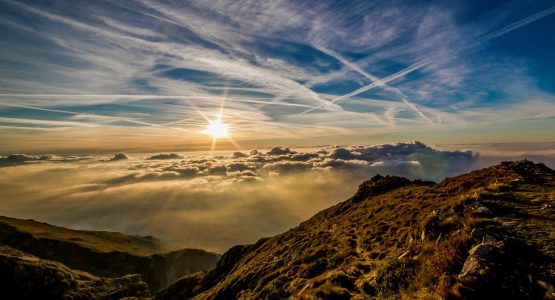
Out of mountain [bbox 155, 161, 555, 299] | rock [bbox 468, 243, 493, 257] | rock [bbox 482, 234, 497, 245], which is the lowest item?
mountain [bbox 155, 161, 555, 299]

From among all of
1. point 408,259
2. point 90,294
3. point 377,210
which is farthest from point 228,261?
point 90,294

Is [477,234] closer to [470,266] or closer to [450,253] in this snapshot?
[450,253]

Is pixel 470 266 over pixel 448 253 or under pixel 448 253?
over

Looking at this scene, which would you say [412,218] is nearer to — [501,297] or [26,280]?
[501,297]

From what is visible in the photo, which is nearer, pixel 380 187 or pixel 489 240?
pixel 489 240

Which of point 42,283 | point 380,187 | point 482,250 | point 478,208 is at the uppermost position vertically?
point 482,250

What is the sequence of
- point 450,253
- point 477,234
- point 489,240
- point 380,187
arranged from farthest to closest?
point 380,187 → point 477,234 → point 450,253 → point 489,240

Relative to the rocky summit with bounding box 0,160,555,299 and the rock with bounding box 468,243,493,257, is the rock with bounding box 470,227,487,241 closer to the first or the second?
the rocky summit with bounding box 0,160,555,299

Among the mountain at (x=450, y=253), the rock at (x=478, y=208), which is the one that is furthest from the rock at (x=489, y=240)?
the rock at (x=478, y=208)

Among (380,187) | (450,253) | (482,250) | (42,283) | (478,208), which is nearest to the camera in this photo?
(482,250)

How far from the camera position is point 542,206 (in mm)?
21781

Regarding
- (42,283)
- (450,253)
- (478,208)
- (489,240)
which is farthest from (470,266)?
(42,283)

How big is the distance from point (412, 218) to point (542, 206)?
14.7 metres

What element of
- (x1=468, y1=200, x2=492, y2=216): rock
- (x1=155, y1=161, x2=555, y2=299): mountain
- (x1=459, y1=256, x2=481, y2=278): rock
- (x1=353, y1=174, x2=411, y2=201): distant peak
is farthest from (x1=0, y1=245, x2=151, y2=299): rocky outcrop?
(x1=459, y1=256, x2=481, y2=278): rock
